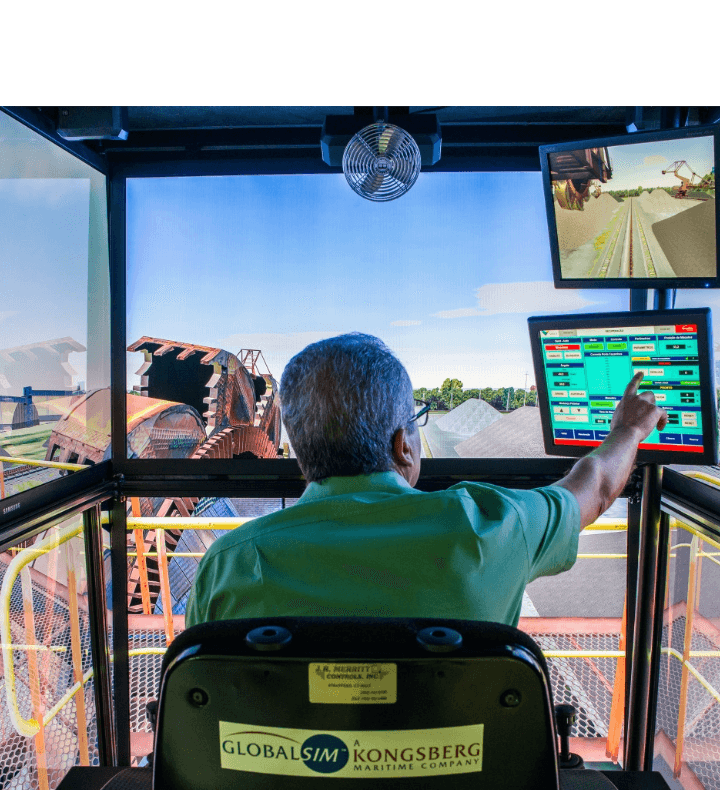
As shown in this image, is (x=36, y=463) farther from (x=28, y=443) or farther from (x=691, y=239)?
(x=691, y=239)

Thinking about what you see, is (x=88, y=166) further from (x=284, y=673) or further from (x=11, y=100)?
(x=284, y=673)

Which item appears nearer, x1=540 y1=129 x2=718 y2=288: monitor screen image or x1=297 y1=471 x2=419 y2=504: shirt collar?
x1=297 y1=471 x2=419 y2=504: shirt collar

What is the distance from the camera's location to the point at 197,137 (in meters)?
2.18

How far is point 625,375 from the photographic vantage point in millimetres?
1708

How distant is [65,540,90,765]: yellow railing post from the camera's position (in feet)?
6.52

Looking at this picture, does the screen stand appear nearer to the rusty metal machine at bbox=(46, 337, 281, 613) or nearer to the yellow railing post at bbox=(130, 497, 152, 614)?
the rusty metal machine at bbox=(46, 337, 281, 613)

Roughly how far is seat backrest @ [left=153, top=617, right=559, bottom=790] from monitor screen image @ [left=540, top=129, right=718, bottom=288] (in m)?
1.50

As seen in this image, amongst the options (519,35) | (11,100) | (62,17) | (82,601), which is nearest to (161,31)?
(62,17)

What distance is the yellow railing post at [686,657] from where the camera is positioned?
76.7 inches

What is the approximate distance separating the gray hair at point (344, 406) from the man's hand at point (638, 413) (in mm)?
896

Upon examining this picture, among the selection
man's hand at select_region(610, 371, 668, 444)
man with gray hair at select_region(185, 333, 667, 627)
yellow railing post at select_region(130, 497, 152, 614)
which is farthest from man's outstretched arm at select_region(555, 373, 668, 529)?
yellow railing post at select_region(130, 497, 152, 614)

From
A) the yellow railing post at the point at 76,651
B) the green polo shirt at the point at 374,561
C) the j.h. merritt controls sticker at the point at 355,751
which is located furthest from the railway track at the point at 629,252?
the yellow railing post at the point at 76,651

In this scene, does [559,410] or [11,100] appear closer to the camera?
[11,100]

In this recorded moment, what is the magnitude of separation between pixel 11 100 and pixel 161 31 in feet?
0.77
